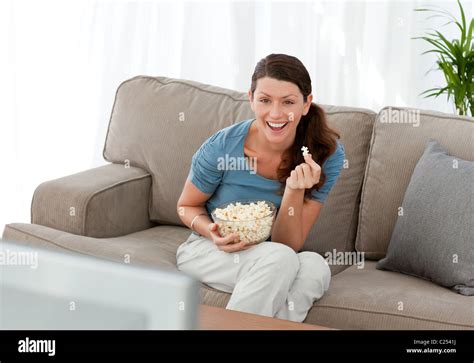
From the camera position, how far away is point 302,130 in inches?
93.9

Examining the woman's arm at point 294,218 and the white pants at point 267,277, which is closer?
the white pants at point 267,277

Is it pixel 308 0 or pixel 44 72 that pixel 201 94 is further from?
pixel 44 72

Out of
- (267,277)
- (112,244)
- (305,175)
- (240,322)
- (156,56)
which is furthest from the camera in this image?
Result: (156,56)

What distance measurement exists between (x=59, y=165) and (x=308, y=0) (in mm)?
1393

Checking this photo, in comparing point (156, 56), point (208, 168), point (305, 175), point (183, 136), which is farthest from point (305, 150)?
point (156, 56)

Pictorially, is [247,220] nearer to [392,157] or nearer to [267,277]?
[267,277]

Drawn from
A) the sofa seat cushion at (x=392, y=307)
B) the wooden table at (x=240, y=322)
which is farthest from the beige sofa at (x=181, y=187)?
the wooden table at (x=240, y=322)

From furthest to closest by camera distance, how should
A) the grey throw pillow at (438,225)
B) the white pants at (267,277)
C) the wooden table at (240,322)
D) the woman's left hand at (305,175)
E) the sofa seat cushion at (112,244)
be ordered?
the sofa seat cushion at (112,244)
the grey throw pillow at (438,225)
the woman's left hand at (305,175)
the white pants at (267,277)
the wooden table at (240,322)

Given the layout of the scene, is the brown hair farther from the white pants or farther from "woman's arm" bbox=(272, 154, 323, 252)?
the white pants

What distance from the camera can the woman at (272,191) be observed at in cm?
218

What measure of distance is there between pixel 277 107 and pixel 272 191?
256mm

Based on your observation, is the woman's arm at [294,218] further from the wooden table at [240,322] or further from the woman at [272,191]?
the wooden table at [240,322]

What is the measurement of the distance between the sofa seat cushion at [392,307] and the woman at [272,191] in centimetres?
6

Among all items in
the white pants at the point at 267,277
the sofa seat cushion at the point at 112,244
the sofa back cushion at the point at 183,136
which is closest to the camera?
the white pants at the point at 267,277
